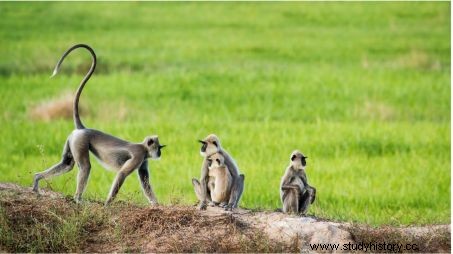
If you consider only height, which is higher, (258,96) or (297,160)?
(258,96)

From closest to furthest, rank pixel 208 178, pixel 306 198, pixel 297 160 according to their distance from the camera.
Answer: pixel 208 178, pixel 297 160, pixel 306 198

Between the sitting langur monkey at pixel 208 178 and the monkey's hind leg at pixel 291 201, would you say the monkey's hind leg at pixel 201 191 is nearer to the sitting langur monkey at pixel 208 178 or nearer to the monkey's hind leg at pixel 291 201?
the sitting langur monkey at pixel 208 178

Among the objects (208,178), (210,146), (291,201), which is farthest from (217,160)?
(291,201)

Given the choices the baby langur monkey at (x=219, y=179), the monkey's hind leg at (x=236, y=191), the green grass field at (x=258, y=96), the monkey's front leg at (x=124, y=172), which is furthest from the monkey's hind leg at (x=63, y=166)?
the monkey's hind leg at (x=236, y=191)

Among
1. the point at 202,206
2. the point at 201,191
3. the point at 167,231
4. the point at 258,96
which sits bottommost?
the point at 167,231

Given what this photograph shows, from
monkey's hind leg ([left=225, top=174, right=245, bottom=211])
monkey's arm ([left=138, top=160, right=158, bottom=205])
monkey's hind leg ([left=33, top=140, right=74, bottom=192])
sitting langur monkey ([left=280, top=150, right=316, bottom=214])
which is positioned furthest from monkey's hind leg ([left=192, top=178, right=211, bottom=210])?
monkey's hind leg ([left=33, top=140, right=74, bottom=192])

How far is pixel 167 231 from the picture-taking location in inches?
364

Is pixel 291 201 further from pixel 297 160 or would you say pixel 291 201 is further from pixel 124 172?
pixel 124 172

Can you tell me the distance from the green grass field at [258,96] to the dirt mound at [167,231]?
2.35ft

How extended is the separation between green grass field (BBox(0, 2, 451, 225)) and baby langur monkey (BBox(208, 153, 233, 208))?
1004 mm

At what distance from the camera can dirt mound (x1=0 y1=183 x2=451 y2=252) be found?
9.01m

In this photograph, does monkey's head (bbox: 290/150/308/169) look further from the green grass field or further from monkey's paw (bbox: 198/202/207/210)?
the green grass field

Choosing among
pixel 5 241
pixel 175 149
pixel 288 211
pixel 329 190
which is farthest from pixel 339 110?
pixel 5 241

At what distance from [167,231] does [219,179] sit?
709mm
